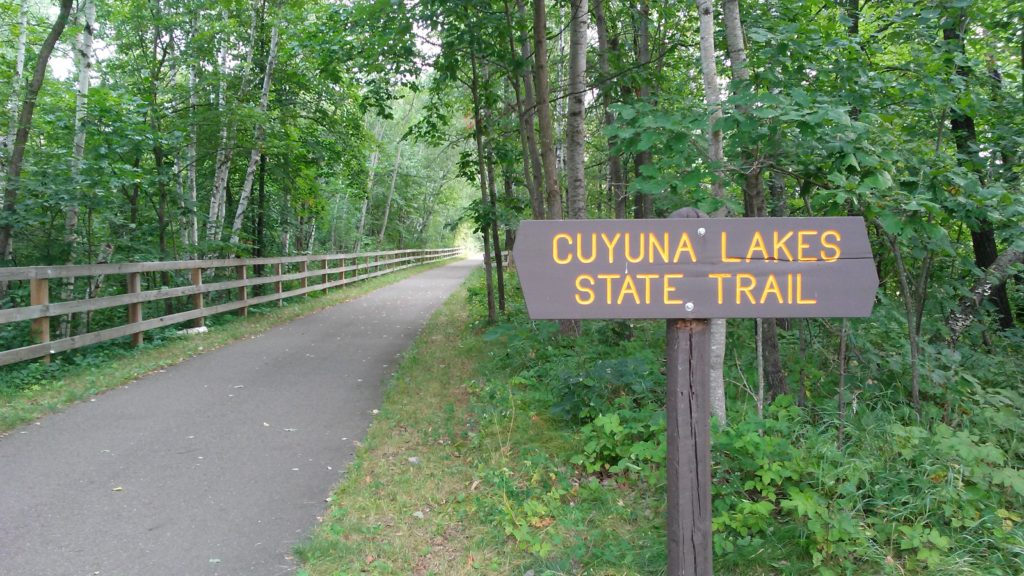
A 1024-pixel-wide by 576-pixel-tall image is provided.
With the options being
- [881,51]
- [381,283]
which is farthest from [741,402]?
[381,283]

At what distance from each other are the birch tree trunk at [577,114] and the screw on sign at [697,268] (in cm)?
488

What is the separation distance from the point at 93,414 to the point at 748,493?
5341 mm

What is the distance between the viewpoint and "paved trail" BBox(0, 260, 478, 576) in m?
3.16

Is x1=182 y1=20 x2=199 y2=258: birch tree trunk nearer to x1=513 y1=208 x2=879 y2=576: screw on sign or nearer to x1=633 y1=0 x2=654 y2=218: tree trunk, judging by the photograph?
A: x1=633 y1=0 x2=654 y2=218: tree trunk

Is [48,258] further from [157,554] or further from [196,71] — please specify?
[157,554]

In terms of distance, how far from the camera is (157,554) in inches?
124

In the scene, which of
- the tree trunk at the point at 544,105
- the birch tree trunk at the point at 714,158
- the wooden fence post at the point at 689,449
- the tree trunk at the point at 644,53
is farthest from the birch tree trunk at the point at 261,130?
the wooden fence post at the point at 689,449

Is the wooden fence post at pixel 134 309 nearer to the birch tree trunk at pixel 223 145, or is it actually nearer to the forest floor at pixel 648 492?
the birch tree trunk at pixel 223 145

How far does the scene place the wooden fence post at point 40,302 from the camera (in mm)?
6531

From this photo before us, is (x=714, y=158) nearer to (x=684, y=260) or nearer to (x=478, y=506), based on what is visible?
(x=684, y=260)

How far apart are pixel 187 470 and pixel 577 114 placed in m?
5.10

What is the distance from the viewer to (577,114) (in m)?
6.88

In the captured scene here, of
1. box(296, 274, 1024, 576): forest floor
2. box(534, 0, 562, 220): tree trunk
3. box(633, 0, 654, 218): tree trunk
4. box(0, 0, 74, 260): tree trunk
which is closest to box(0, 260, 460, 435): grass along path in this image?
box(0, 0, 74, 260): tree trunk

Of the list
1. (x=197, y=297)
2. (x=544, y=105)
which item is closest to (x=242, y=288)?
(x=197, y=297)
